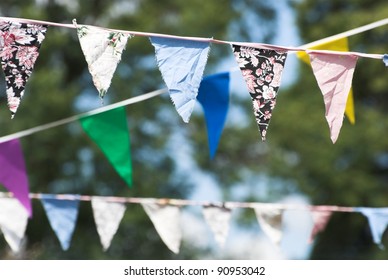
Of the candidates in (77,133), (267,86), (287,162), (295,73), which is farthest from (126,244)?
(267,86)

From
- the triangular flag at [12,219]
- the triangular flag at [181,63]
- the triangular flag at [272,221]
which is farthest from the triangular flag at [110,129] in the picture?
the triangular flag at [181,63]

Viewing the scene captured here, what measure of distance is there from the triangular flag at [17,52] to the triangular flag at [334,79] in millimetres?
1077

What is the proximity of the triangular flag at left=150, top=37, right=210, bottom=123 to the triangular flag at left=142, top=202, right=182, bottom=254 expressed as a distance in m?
1.79

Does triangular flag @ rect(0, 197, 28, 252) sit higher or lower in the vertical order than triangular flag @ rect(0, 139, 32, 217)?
lower

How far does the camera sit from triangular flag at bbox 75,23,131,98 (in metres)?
3.73

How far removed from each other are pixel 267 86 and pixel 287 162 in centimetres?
876

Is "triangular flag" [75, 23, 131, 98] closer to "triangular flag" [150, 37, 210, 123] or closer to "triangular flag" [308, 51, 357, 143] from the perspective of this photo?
"triangular flag" [150, 37, 210, 123]

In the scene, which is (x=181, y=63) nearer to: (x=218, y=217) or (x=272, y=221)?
(x=218, y=217)

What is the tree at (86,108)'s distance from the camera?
1095 centimetres

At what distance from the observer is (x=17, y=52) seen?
12.1 feet

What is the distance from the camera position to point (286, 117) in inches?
496

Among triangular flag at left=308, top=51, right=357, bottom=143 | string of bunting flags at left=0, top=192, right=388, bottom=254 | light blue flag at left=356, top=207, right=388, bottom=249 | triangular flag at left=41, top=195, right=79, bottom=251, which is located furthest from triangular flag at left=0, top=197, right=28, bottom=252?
triangular flag at left=308, top=51, right=357, bottom=143

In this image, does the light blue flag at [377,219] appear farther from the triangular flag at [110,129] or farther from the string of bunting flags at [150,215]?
the triangular flag at [110,129]

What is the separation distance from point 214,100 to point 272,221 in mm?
945
